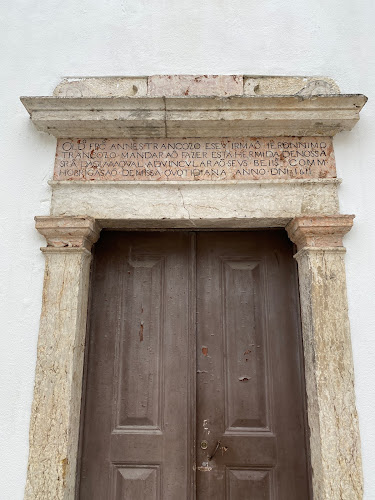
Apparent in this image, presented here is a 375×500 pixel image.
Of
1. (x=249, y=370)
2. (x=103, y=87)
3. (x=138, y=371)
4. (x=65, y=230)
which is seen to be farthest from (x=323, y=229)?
(x=103, y=87)

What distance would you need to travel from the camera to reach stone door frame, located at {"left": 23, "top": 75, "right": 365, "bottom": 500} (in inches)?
91.5

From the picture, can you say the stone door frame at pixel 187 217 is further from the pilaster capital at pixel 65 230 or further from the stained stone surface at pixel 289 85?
the stained stone surface at pixel 289 85

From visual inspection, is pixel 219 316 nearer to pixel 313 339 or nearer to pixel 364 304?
Result: pixel 313 339

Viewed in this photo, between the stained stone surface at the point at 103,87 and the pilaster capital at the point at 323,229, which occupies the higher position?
the stained stone surface at the point at 103,87

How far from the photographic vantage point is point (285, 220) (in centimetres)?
256

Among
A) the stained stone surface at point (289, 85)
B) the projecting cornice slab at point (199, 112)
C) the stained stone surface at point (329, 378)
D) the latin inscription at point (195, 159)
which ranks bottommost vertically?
the stained stone surface at point (329, 378)

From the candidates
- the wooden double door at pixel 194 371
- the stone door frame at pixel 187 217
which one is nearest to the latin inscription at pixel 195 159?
the stone door frame at pixel 187 217

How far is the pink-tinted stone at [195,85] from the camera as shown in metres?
2.68

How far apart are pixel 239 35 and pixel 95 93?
1032 millimetres

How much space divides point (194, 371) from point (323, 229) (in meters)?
1.16

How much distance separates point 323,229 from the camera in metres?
2.45

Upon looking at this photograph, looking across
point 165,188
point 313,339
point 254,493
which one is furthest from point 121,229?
point 254,493

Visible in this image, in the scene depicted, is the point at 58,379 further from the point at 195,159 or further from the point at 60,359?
the point at 195,159

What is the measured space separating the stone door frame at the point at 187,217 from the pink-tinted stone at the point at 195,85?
0.20 m
